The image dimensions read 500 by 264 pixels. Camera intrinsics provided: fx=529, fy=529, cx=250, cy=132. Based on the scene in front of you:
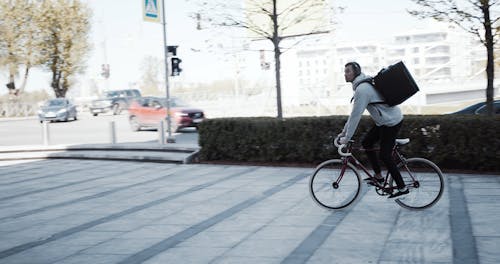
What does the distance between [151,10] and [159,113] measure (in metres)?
8.46

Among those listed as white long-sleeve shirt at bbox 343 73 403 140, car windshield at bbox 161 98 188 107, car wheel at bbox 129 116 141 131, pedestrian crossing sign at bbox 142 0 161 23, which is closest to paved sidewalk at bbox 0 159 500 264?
white long-sleeve shirt at bbox 343 73 403 140

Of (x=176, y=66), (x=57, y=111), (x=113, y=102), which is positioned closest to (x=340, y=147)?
(x=176, y=66)

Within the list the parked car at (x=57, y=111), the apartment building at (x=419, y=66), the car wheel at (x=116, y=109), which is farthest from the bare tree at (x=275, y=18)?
the car wheel at (x=116, y=109)

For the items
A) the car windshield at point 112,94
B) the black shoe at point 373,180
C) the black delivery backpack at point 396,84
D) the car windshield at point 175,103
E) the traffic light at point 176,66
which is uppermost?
the traffic light at point 176,66

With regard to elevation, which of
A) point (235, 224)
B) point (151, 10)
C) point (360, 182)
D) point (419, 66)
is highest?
point (419, 66)

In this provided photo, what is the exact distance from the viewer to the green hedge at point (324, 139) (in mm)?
8898

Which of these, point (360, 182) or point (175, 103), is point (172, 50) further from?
point (360, 182)

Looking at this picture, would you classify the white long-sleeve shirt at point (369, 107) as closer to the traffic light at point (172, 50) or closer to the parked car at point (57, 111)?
the traffic light at point (172, 50)

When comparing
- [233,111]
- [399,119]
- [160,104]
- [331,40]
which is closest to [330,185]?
[399,119]

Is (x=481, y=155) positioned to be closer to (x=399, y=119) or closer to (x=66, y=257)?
(x=399, y=119)

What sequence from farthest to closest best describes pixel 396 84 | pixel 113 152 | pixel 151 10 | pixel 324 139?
pixel 151 10, pixel 113 152, pixel 324 139, pixel 396 84

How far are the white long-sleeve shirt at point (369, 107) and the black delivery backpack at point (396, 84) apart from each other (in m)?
0.09

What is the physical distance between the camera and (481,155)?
887 centimetres

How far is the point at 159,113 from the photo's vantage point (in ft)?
74.9
